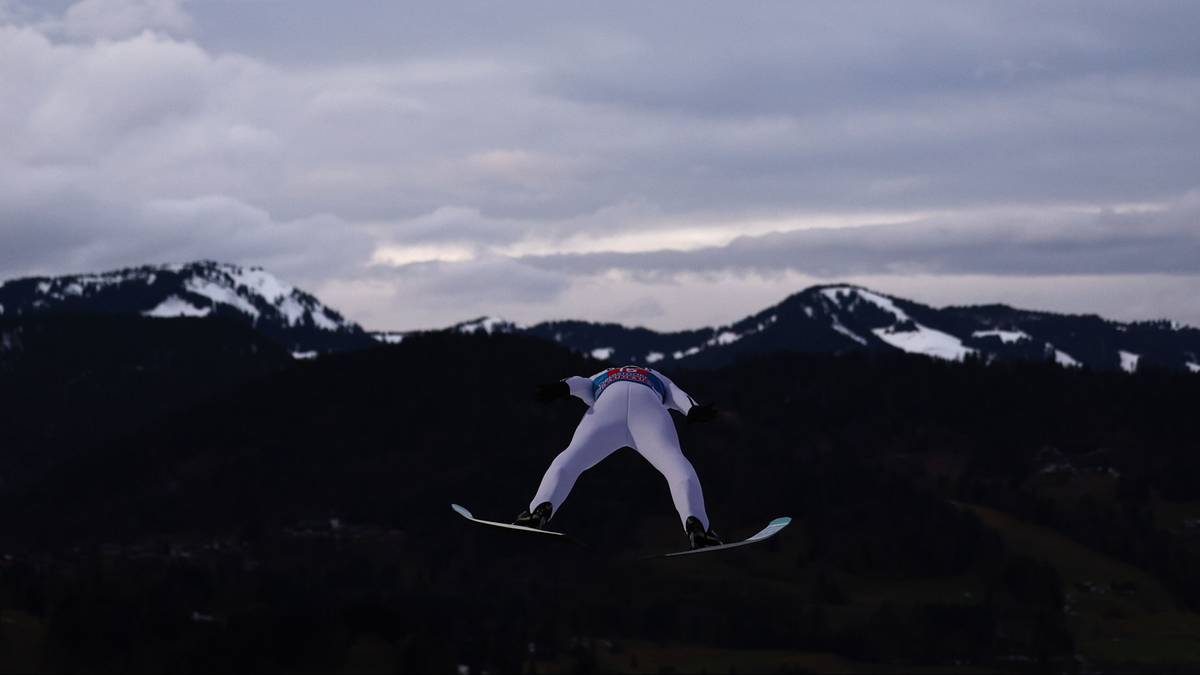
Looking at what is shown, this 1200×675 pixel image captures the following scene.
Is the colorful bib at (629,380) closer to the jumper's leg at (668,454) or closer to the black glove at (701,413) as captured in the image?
the jumper's leg at (668,454)

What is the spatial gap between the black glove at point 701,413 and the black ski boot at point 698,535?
236 cm

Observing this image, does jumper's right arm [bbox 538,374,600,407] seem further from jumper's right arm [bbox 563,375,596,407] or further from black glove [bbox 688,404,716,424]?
black glove [bbox 688,404,716,424]

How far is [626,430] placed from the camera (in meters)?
40.1

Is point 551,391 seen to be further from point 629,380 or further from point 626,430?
point 629,380

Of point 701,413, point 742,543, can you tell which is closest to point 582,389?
point 701,413

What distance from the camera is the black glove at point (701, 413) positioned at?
36.8 metres

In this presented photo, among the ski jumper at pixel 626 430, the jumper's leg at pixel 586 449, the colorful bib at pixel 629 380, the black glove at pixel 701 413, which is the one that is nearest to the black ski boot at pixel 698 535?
the ski jumper at pixel 626 430

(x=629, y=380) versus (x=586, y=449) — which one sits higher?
(x=629, y=380)

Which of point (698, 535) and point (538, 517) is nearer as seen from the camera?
point (698, 535)

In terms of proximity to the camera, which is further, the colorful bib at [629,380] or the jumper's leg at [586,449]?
the colorful bib at [629,380]

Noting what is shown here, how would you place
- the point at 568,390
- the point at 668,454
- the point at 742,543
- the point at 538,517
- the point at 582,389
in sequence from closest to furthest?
the point at 742,543, the point at 538,517, the point at 568,390, the point at 668,454, the point at 582,389

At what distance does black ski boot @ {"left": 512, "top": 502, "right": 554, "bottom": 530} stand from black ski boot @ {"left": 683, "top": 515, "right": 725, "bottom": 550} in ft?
10.9

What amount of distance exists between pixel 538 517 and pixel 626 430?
135 inches

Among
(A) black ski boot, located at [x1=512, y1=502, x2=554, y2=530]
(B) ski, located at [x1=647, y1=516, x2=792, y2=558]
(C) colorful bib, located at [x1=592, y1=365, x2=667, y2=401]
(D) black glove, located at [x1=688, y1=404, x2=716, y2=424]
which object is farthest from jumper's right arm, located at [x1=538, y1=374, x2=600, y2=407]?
(B) ski, located at [x1=647, y1=516, x2=792, y2=558]
